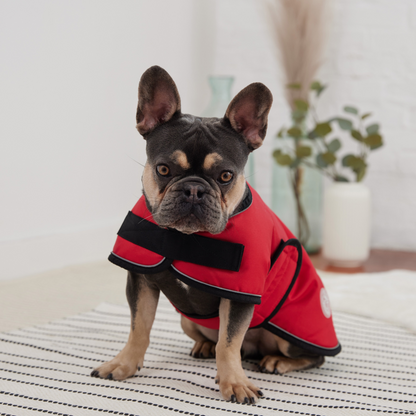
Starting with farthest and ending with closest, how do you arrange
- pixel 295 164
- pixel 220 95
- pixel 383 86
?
pixel 383 86 < pixel 295 164 < pixel 220 95

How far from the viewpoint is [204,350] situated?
162 cm

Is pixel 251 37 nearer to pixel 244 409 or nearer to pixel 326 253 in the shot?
pixel 326 253

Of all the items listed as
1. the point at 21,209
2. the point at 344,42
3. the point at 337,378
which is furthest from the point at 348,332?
the point at 344,42

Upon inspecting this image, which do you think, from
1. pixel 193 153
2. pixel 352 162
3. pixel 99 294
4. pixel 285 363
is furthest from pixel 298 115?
pixel 193 153

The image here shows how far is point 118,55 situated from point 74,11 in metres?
0.43

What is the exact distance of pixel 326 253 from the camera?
327 centimetres

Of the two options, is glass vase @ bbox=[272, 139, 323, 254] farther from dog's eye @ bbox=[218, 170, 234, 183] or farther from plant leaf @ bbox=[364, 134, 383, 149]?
dog's eye @ bbox=[218, 170, 234, 183]

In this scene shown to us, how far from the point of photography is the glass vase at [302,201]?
3.48 meters

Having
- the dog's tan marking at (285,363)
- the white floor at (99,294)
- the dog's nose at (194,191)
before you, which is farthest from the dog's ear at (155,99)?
the white floor at (99,294)

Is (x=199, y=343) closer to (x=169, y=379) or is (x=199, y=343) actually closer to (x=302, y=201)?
(x=169, y=379)

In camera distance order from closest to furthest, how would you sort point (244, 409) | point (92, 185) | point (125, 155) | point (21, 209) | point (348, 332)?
point (244, 409), point (348, 332), point (21, 209), point (92, 185), point (125, 155)

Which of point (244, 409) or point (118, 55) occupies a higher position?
point (118, 55)

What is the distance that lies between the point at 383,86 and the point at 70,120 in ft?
7.34

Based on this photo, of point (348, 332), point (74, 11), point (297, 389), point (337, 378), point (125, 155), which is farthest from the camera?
point (125, 155)
